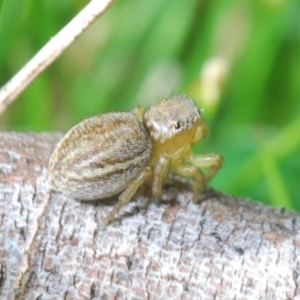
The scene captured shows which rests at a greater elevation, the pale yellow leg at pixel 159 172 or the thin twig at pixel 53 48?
the thin twig at pixel 53 48

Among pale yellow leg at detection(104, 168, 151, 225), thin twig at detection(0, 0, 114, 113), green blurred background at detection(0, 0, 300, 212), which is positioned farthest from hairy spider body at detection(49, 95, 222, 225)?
green blurred background at detection(0, 0, 300, 212)

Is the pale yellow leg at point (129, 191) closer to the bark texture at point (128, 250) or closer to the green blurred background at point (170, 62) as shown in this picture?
the bark texture at point (128, 250)

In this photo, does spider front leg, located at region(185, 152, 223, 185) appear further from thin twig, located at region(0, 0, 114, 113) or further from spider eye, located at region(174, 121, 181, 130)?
thin twig, located at region(0, 0, 114, 113)

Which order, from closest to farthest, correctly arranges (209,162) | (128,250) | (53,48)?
(128,250) → (53,48) → (209,162)

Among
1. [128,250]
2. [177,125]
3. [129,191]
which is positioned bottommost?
[128,250]

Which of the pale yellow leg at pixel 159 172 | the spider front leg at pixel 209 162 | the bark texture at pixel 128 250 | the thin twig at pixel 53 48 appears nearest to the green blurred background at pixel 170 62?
the spider front leg at pixel 209 162

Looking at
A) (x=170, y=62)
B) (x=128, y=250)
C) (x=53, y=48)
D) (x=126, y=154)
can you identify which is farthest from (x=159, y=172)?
(x=170, y=62)

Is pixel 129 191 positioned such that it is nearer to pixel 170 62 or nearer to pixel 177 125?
pixel 177 125
